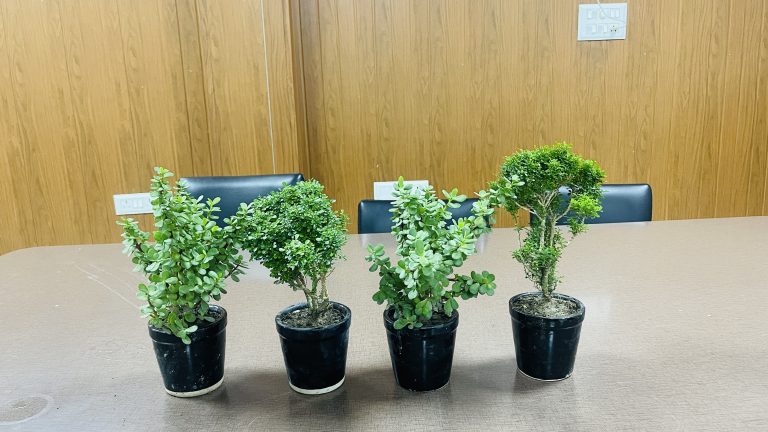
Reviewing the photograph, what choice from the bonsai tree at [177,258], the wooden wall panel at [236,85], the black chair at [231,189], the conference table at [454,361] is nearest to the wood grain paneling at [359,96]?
the wooden wall panel at [236,85]

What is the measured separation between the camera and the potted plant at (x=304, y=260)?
0.73m

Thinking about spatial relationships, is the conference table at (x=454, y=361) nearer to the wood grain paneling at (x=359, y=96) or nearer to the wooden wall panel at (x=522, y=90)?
the wood grain paneling at (x=359, y=96)

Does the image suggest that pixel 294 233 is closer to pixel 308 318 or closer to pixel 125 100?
pixel 308 318

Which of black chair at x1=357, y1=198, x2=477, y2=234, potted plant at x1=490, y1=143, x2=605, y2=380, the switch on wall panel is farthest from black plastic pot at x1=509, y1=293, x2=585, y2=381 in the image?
the switch on wall panel

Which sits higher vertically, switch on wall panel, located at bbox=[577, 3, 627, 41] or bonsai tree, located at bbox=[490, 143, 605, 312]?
switch on wall panel, located at bbox=[577, 3, 627, 41]

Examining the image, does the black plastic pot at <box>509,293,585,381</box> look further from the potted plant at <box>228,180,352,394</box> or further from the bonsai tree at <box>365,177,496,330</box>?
the potted plant at <box>228,180,352,394</box>

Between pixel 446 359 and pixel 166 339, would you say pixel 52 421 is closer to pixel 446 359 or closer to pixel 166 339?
pixel 166 339

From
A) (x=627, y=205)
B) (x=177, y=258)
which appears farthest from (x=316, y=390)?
(x=627, y=205)

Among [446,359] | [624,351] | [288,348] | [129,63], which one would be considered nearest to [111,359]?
[288,348]

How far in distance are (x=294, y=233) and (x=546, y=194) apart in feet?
1.22

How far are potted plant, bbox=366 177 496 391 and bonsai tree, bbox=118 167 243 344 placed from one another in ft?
0.75

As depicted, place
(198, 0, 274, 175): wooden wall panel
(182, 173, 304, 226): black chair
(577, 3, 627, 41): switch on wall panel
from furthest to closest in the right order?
(577, 3, 627, 41): switch on wall panel < (198, 0, 274, 175): wooden wall panel < (182, 173, 304, 226): black chair

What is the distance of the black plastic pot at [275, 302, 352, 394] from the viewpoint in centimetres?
76

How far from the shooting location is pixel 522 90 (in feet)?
9.77
